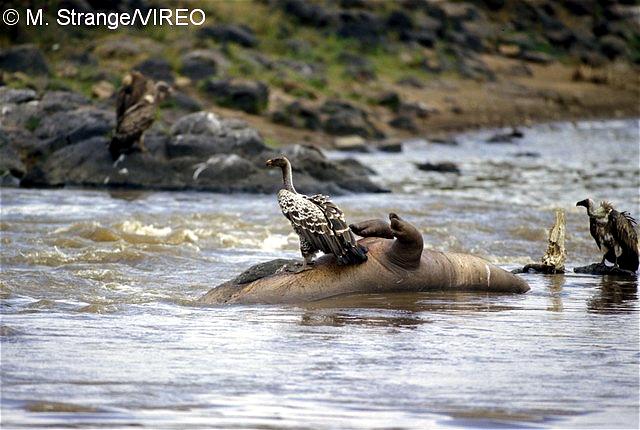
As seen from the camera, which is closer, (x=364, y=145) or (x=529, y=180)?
(x=529, y=180)

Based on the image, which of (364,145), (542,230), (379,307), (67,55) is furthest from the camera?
(67,55)

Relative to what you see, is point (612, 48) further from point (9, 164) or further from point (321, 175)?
point (9, 164)

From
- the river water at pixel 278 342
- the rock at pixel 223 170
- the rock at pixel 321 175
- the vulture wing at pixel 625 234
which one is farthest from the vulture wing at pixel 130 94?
the vulture wing at pixel 625 234

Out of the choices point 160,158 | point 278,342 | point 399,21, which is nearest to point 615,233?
point 278,342

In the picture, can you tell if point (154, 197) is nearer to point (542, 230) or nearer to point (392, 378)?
point (542, 230)

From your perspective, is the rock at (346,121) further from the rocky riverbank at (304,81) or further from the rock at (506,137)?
the rock at (506,137)

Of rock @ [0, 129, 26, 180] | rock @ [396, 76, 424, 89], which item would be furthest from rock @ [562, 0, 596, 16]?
rock @ [0, 129, 26, 180]

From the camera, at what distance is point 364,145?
3366cm

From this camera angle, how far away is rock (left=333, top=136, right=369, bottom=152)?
33.4 meters

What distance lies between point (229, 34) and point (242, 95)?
7868 millimetres

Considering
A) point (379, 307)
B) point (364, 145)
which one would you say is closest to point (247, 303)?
point (379, 307)

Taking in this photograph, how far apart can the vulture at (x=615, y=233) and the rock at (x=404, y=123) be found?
25789 mm

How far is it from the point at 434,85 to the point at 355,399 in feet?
121

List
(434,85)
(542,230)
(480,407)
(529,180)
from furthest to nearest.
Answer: (434,85) < (529,180) < (542,230) < (480,407)
